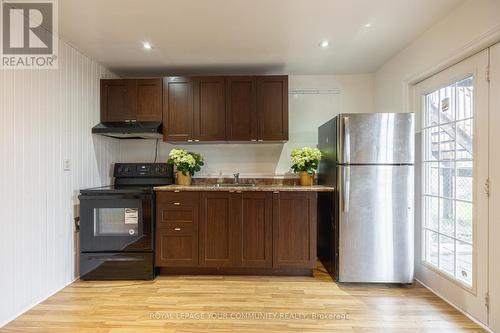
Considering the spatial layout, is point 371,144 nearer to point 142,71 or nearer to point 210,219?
point 210,219

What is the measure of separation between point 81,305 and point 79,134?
5.41 feet

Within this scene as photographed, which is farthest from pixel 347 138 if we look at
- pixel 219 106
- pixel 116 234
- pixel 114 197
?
pixel 116 234

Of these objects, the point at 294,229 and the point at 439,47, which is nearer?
the point at 439,47

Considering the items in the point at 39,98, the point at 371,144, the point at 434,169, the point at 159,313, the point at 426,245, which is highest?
the point at 39,98

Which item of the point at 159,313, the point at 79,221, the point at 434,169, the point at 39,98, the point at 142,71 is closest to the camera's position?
the point at 159,313

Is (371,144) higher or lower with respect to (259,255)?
higher

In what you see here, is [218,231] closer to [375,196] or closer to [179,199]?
[179,199]

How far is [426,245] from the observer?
Answer: 249 centimetres

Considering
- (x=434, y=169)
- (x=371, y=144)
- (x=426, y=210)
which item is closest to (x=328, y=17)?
(x=371, y=144)

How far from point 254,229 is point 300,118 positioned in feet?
5.45

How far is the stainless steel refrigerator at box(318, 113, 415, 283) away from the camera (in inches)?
93.7

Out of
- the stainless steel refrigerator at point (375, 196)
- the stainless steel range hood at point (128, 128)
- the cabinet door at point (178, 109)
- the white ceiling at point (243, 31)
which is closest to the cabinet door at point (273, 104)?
the white ceiling at point (243, 31)

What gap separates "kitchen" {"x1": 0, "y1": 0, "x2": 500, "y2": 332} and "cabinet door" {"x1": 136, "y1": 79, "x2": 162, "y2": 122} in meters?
0.02

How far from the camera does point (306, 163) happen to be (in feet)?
9.76
